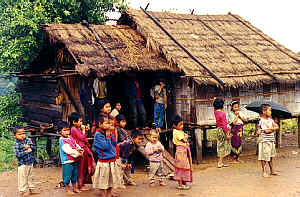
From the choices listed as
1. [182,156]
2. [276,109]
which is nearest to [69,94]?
[182,156]

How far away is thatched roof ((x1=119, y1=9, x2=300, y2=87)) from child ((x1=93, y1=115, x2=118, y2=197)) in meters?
4.62

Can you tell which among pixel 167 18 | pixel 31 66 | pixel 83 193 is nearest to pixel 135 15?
pixel 167 18

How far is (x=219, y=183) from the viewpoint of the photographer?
8328mm

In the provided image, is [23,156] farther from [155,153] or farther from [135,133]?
[135,133]

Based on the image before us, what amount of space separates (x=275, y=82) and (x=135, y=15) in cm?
508

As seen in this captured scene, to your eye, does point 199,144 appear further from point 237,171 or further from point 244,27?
point 244,27

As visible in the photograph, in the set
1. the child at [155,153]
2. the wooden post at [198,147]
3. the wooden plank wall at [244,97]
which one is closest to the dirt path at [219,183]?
the wooden post at [198,147]

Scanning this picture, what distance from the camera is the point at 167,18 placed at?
13.5m

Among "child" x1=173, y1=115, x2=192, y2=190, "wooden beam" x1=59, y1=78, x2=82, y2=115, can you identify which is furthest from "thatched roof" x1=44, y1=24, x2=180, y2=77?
"child" x1=173, y1=115, x2=192, y2=190

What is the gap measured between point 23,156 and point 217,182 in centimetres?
416

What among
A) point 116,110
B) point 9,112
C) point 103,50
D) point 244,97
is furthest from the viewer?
point 9,112

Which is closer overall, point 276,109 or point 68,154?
point 68,154

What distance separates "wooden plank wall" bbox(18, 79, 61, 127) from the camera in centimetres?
1261

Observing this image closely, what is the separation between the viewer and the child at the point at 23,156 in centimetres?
755
